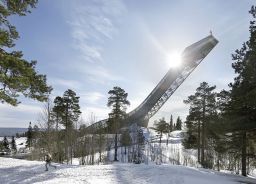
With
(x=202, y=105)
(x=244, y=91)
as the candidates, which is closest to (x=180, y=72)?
(x=202, y=105)

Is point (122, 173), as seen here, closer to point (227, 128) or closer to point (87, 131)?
point (227, 128)

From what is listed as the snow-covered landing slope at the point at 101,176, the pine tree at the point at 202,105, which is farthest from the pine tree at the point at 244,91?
the pine tree at the point at 202,105

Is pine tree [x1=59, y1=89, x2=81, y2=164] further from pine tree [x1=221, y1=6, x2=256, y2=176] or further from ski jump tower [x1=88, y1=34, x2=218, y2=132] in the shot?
pine tree [x1=221, y1=6, x2=256, y2=176]

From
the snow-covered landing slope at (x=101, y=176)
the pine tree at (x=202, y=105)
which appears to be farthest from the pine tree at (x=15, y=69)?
the pine tree at (x=202, y=105)

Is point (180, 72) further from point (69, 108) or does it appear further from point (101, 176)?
point (101, 176)

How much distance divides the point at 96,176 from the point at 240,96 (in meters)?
9.39

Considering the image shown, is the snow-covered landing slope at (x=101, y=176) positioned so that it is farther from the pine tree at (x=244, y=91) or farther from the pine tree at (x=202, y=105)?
the pine tree at (x=202, y=105)

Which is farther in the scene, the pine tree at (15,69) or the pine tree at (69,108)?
the pine tree at (69,108)

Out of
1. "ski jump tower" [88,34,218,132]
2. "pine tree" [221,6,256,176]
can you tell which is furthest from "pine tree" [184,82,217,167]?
"pine tree" [221,6,256,176]

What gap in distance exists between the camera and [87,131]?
48.1 meters

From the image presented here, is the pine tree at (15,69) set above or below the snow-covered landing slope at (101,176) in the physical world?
above

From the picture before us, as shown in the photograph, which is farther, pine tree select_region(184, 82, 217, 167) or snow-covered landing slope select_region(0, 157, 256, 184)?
pine tree select_region(184, 82, 217, 167)

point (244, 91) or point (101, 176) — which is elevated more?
point (244, 91)

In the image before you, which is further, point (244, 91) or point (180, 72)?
point (180, 72)
